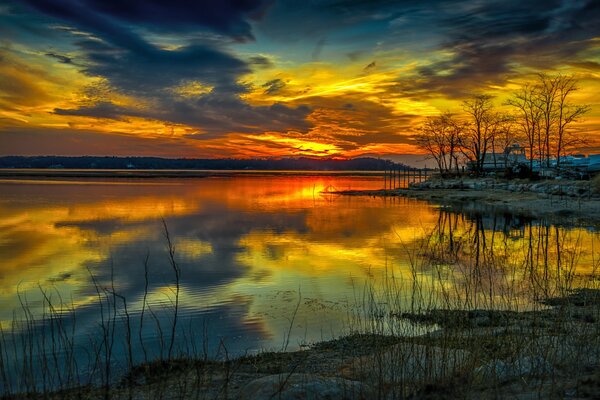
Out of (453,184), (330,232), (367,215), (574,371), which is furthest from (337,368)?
(453,184)

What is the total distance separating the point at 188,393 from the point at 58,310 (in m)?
6.87

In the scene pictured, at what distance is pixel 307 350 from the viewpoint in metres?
9.76

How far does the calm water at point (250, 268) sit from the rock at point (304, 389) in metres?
1.42

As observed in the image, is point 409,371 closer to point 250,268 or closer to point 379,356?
point 379,356

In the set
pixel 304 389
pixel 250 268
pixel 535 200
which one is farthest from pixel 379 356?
pixel 535 200

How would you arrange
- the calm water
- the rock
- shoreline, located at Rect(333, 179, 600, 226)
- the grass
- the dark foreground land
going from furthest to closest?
shoreline, located at Rect(333, 179, 600, 226), the calm water, the grass, the dark foreground land, the rock

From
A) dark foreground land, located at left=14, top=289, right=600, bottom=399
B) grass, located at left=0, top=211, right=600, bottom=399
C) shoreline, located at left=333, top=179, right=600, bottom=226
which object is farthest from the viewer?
shoreline, located at left=333, top=179, right=600, bottom=226

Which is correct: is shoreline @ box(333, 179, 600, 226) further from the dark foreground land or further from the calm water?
the dark foreground land

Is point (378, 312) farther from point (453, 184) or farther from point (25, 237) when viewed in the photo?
point (453, 184)

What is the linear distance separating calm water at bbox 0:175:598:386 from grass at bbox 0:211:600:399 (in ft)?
0.96

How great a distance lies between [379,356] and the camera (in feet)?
23.2

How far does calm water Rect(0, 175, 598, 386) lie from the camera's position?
37.6ft

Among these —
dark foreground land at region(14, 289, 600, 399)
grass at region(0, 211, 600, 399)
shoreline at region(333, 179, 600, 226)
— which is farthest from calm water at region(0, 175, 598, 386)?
shoreline at region(333, 179, 600, 226)

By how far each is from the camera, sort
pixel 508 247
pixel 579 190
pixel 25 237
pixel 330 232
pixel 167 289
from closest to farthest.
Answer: pixel 167 289 < pixel 508 247 < pixel 25 237 < pixel 330 232 < pixel 579 190
